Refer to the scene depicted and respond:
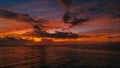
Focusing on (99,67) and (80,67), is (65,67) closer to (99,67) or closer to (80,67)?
(80,67)

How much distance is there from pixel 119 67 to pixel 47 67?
22378 millimetres

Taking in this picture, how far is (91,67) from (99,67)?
2.42 metres

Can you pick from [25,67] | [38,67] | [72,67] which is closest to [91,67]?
[72,67]

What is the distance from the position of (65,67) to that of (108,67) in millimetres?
13333

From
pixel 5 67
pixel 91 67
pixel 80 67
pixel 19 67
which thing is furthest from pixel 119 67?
pixel 5 67

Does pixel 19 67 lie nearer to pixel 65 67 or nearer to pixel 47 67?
pixel 47 67

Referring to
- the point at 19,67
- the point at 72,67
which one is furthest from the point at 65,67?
the point at 19,67

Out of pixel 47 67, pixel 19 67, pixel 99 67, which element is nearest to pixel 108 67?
pixel 99 67

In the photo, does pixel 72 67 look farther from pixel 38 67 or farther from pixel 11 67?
pixel 11 67

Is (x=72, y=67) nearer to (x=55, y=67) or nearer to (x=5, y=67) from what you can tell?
(x=55, y=67)

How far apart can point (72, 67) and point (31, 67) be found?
502 inches

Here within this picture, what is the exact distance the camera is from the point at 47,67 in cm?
5256

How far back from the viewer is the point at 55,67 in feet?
169

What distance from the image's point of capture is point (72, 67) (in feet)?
167
